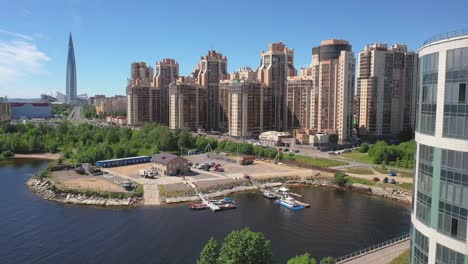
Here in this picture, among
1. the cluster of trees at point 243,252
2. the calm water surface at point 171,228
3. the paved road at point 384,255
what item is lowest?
the calm water surface at point 171,228

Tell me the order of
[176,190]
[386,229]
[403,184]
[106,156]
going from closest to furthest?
[386,229] → [176,190] → [403,184] → [106,156]

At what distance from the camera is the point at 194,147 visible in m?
66.8

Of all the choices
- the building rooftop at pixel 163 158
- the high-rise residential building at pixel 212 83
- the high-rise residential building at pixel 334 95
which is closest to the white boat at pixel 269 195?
the building rooftop at pixel 163 158

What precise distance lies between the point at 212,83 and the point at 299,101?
23525 mm

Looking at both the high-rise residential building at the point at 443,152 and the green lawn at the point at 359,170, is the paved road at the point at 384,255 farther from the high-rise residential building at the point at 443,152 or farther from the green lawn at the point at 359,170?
the green lawn at the point at 359,170

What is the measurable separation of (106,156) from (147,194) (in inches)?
724

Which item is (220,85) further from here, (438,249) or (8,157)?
(438,249)

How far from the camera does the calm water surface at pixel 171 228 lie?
24.1 m

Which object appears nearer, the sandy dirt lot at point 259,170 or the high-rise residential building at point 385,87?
the sandy dirt lot at point 259,170

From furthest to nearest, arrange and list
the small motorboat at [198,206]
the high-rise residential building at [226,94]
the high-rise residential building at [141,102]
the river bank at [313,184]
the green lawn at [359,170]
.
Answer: the high-rise residential building at [141,102]
the high-rise residential building at [226,94]
the green lawn at [359,170]
the river bank at [313,184]
the small motorboat at [198,206]

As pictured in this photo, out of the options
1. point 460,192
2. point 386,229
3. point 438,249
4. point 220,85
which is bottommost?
point 386,229

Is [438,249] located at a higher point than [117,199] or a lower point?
higher

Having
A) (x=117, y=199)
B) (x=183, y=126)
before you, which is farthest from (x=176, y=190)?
(x=183, y=126)

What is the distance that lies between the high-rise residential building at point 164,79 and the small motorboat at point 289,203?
69760 millimetres
